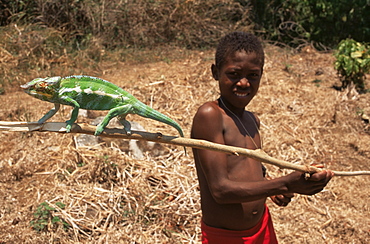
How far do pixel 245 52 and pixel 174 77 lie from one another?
4.55 metres

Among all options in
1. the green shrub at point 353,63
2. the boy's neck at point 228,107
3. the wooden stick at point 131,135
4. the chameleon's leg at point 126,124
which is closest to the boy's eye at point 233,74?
the boy's neck at point 228,107

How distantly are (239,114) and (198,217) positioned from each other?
1.81m

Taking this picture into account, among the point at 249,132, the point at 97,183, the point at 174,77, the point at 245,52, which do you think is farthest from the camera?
the point at 174,77

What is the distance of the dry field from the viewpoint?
3377 millimetres

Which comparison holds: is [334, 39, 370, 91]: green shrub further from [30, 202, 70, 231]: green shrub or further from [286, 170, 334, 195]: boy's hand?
[286, 170, 334, 195]: boy's hand

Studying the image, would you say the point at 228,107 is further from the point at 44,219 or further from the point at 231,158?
the point at 44,219

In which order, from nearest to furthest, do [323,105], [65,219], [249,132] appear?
[249,132]
[65,219]
[323,105]

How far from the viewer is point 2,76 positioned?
5.94 metres

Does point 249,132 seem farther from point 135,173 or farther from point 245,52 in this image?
point 135,173

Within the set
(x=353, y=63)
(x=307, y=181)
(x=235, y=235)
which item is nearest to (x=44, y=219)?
(x=235, y=235)

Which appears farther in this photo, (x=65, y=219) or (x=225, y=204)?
(x=65, y=219)

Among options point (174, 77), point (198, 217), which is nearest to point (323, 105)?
point (174, 77)

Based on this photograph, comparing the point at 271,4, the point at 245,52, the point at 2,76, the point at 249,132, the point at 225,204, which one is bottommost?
the point at 2,76

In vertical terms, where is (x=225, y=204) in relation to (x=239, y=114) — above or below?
below
